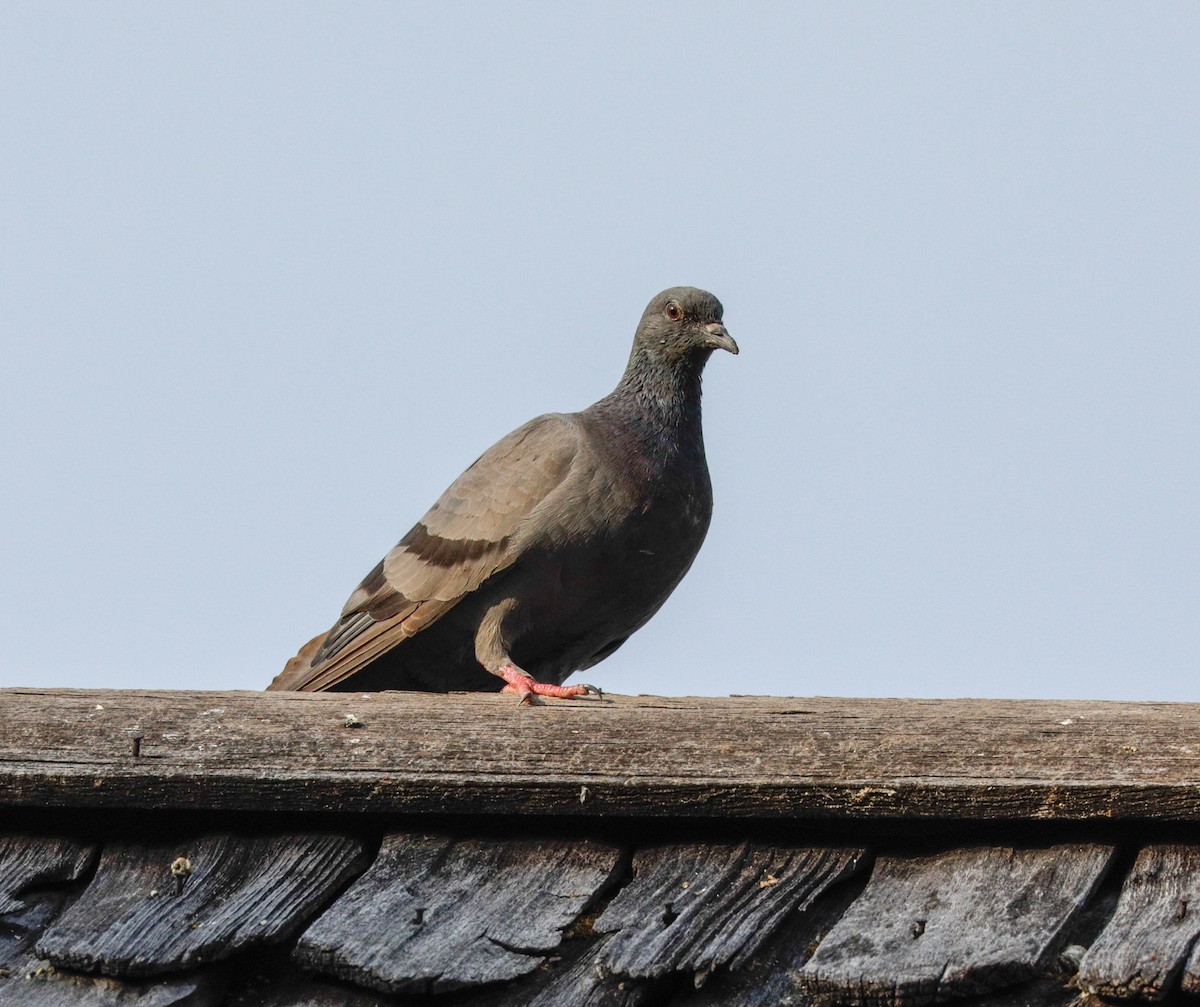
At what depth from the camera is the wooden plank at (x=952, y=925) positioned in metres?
2.53

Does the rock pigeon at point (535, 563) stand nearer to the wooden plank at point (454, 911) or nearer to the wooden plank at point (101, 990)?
the wooden plank at point (454, 911)

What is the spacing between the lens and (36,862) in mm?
3139

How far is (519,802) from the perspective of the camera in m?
3.07

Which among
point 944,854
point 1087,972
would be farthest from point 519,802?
point 1087,972

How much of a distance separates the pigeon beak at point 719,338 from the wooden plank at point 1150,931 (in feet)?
14.5

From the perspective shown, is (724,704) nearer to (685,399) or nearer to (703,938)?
(703,938)

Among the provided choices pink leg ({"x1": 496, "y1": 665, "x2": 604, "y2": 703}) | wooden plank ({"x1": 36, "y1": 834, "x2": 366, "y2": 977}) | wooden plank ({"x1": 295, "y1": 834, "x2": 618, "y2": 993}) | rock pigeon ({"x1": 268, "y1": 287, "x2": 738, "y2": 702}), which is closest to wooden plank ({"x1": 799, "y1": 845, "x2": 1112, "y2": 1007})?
wooden plank ({"x1": 295, "y1": 834, "x2": 618, "y2": 993})

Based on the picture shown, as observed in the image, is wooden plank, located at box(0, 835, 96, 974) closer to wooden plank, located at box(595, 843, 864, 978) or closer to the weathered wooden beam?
the weathered wooden beam

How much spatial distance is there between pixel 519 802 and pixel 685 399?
13.2 feet

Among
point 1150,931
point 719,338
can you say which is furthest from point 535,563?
point 1150,931

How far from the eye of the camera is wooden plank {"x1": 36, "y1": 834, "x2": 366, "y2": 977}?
2.77 m

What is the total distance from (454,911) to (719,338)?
15.0 feet

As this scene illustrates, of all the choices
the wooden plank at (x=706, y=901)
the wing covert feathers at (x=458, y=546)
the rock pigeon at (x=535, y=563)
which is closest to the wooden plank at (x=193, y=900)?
the wooden plank at (x=706, y=901)

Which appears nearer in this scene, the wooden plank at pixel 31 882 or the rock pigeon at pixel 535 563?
the wooden plank at pixel 31 882
